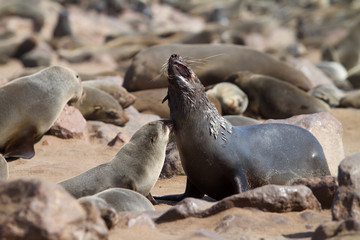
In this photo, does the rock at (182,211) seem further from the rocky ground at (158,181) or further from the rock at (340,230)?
the rock at (340,230)

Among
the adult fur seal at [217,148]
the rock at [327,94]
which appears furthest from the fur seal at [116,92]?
the adult fur seal at [217,148]

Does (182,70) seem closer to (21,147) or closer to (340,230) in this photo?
(340,230)

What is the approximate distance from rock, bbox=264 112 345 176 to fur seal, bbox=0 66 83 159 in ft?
9.61

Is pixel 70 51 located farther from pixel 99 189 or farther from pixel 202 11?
pixel 202 11

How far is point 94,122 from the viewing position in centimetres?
863

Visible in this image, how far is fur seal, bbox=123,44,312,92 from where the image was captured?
35.5 feet

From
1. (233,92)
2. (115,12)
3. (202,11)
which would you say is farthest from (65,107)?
(202,11)

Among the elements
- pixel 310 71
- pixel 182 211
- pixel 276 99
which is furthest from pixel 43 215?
pixel 310 71

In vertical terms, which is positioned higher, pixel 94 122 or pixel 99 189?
pixel 99 189

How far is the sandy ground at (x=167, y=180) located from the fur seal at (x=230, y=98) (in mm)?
1714

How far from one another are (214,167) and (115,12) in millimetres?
27368

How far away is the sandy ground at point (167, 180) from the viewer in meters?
3.69

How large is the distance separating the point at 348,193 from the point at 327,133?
10.3ft

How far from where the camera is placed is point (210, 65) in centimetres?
1113
